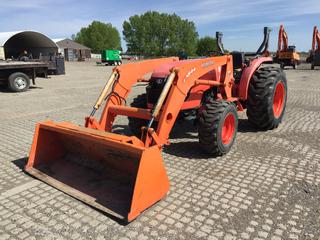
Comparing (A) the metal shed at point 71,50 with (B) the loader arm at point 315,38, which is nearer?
(B) the loader arm at point 315,38

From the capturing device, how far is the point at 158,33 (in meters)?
79.9

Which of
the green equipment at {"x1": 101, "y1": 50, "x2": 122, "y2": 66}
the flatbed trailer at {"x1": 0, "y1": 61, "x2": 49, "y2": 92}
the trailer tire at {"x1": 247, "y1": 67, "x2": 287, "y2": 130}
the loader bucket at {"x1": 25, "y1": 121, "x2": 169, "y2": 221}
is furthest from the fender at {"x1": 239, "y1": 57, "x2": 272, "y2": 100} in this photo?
the green equipment at {"x1": 101, "y1": 50, "x2": 122, "y2": 66}

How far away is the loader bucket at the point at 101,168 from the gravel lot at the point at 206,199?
14 cm

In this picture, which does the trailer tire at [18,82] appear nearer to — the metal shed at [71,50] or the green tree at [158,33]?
the metal shed at [71,50]

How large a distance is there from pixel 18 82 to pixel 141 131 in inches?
411

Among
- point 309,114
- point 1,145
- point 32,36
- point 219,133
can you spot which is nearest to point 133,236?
point 219,133

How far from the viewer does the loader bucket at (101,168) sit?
3.28 metres

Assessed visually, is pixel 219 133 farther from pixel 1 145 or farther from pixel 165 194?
pixel 1 145

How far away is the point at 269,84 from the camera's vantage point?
6023 mm

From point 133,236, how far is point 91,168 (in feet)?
4.67

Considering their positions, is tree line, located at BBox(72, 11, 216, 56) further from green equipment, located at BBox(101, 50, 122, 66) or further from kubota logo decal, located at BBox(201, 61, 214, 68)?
kubota logo decal, located at BBox(201, 61, 214, 68)

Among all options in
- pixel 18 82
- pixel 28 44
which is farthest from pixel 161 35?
pixel 18 82

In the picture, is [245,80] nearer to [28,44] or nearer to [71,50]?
[28,44]

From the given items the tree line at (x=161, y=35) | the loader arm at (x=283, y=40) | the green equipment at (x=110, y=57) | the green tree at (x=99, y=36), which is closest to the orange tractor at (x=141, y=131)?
the loader arm at (x=283, y=40)
